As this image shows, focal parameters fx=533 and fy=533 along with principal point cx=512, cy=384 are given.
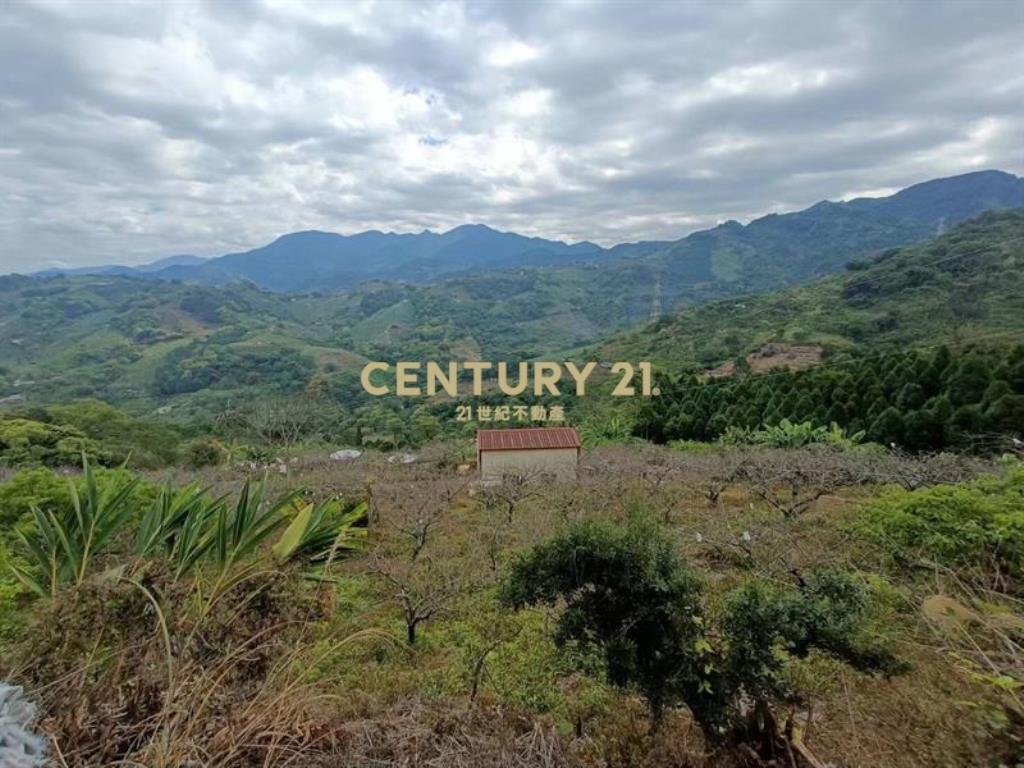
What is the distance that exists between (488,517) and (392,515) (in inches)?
67.2

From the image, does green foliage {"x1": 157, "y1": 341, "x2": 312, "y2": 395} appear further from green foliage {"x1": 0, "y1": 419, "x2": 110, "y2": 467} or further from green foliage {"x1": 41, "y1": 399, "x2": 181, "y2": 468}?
green foliage {"x1": 0, "y1": 419, "x2": 110, "y2": 467}

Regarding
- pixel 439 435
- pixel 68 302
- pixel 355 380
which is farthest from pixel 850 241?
pixel 68 302

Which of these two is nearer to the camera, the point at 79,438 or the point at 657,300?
the point at 79,438

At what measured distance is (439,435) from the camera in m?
26.5

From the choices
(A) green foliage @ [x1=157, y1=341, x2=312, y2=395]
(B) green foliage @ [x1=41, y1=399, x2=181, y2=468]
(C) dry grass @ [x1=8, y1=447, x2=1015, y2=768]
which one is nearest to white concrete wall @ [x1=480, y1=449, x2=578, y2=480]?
(C) dry grass @ [x1=8, y1=447, x2=1015, y2=768]

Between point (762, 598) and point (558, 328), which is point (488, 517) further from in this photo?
point (558, 328)

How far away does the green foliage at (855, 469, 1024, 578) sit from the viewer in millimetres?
4781

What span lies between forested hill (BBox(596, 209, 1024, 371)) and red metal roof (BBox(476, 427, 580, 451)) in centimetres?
2093

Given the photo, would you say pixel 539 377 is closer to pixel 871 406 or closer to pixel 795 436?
pixel 795 436

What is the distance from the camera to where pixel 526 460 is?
13555mm

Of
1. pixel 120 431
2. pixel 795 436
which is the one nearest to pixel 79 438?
pixel 120 431

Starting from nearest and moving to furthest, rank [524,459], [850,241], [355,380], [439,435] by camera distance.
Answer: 1. [524,459]
2. [439,435]
3. [355,380]
4. [850,241]

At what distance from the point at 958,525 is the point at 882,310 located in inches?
1702

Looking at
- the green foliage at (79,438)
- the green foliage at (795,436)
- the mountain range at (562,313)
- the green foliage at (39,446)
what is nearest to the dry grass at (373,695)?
the green foliage at (795,436)
